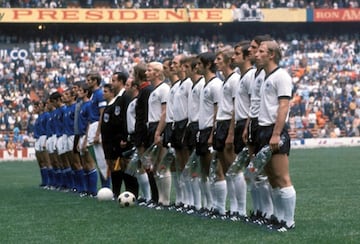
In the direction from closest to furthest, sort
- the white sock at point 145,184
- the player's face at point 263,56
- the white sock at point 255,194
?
the player's face at point 263,56, the white sock at point 255,194, the white sock at point 145,184

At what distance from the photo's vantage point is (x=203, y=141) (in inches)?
516

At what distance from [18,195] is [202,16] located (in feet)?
125

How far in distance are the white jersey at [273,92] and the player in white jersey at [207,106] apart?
1.89 meters

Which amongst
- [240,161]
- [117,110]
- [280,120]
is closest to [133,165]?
[117,110]

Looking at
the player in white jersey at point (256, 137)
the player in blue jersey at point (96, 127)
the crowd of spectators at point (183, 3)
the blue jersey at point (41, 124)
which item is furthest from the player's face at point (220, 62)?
the crowd of spectators at point (183, 3)

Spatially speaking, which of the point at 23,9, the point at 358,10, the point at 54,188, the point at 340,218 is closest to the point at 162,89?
the point at 340,218

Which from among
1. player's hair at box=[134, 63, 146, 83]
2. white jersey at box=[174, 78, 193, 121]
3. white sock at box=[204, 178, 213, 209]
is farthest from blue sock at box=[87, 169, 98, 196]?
white sock at box=[204, 178, 213, 209]

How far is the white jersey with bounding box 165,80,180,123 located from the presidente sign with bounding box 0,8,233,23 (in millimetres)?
39268

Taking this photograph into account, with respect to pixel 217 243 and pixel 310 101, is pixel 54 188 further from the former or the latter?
pixel 310 101

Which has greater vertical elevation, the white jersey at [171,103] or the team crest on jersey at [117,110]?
the white jersey at [171,103]

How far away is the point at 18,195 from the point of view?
1917cm

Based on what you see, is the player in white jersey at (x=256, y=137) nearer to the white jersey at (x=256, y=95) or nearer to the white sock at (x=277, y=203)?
the white jersey at (x=256, y=95)

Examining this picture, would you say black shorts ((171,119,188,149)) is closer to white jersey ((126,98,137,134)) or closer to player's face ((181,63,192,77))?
player's face ((181,63,192,77))

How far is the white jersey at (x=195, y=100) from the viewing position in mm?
13539
